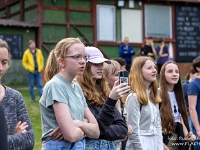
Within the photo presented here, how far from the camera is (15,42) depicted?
19219mm

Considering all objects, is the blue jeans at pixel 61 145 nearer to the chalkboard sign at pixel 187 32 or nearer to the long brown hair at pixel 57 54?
the long brown hair at pixel 57 54

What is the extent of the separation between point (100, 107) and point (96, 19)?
1645cm

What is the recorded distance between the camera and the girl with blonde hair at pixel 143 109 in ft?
18.2

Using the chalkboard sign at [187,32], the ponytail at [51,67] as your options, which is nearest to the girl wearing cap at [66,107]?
the ponytail at [51,67]

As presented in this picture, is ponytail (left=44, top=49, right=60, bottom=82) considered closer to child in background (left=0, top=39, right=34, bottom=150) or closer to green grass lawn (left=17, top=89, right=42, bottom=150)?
child in background (left=0, top=39, right=34, bottom=150)

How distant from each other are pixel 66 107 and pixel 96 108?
33.4 inches

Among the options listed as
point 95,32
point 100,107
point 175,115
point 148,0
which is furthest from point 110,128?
point 148,0

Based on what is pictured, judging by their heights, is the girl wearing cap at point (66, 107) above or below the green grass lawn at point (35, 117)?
above

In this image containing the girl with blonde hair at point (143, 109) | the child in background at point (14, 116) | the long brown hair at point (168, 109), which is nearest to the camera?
the child in background at point (14, 116)

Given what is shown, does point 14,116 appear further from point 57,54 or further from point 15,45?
point 15,45

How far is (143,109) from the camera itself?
5680mm

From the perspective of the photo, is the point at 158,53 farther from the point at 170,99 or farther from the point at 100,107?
the point at 100,107

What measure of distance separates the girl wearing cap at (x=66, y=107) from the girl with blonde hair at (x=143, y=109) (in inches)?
57.7

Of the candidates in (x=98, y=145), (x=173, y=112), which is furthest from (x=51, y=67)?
(x=173, y=112)
